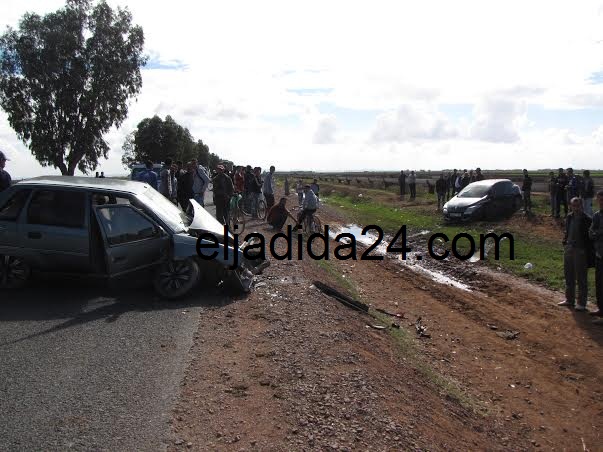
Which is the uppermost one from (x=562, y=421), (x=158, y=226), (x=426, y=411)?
(x=158, y=226)

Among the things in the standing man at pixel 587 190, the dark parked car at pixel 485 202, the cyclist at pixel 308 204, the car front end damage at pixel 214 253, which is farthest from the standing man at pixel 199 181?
the standing man at pixel 587 190

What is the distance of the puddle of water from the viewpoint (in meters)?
13.2

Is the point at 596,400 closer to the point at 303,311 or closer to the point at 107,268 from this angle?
the point at 303,311

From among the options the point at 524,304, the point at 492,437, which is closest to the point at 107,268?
the point at 492,437

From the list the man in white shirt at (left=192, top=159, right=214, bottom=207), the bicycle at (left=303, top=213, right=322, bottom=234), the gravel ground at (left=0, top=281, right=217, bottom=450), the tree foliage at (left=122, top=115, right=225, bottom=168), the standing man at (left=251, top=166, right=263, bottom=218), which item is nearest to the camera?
the gravel ground at (left=0, top=281, right=217, bottom=450)

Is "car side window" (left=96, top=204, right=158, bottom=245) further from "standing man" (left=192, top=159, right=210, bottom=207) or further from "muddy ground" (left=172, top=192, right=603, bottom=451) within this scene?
"standing man" (left=192, top=159, right=210, bottom=207)

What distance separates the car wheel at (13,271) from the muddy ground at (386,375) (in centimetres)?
256

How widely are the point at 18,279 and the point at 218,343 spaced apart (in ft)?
11.0

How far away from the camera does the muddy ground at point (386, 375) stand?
174 inches

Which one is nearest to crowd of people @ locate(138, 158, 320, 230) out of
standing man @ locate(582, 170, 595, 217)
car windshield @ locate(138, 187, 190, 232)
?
car windshield @ locate(138, 187, 190, 232)

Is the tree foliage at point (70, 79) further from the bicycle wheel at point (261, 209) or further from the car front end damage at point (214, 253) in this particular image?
the car front end damage at point (214, 253)

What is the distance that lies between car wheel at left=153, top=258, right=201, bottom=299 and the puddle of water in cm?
692

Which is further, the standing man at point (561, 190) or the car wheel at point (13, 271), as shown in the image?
the standing man at point (561, 190)

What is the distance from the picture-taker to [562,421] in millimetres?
6262
